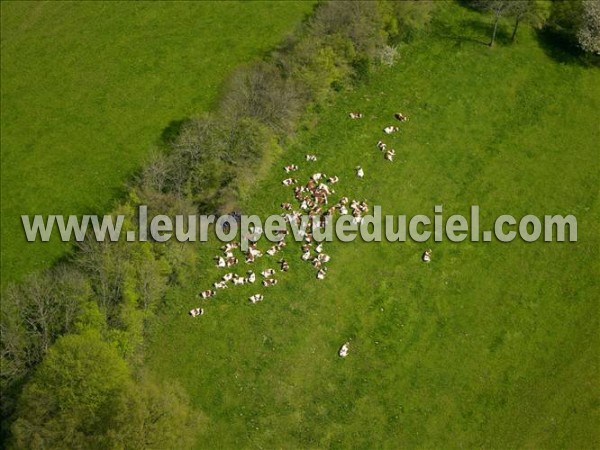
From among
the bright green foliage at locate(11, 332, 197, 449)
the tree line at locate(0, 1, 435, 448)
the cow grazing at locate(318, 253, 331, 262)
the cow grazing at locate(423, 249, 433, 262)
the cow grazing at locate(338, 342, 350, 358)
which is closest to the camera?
the bright green foliage at locate(11, 332, 197, 449)

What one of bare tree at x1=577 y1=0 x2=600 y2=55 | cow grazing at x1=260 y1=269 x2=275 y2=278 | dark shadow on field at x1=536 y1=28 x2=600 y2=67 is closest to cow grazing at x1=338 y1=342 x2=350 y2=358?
cow grazing at x1=260 y1=269 x2=275 y2=278

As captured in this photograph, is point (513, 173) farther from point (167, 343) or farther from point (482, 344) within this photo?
point (167, 343)

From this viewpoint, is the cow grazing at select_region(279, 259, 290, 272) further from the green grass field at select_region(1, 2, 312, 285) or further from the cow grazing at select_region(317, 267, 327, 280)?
the green grass field at select_region(1, 2, 312, 285)

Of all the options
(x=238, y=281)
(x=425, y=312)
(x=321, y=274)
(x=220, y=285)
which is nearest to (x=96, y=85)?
(x=220, y=285)

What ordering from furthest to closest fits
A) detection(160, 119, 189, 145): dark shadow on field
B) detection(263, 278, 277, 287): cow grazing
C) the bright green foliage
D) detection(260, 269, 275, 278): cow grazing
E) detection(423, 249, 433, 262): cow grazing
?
detection(160, 119, 189, 145): dark shadow on field < detection(423, 249, 433, 262): cow grazing < detection(260, 269, 275, 278): cow grazing < detection(263, 278, 277, 287): cow grazing < the bright green foliage

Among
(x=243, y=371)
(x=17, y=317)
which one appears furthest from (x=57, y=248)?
(x=243, y=371)

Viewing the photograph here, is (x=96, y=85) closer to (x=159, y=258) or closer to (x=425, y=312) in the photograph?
(x=159, y=258)

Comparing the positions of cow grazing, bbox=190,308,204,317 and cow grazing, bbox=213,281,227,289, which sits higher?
cow grazing, bbox=213,281,227,289
